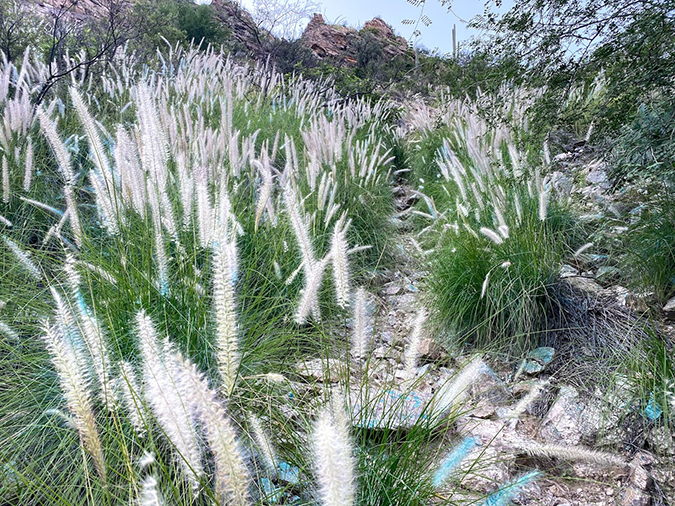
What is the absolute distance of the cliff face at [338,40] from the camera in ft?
77.1

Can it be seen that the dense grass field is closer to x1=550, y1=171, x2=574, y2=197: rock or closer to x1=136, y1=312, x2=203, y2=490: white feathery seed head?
x1=136, y1=312, x2=203, y2=490: white feathery seed head

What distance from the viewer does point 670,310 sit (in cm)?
235

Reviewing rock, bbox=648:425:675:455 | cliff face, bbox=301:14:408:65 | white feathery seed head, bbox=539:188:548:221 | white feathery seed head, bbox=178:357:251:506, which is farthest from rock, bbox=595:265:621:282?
cliff face, bbox=301:14:408:65

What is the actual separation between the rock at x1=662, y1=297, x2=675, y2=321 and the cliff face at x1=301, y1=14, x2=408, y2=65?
22.6m

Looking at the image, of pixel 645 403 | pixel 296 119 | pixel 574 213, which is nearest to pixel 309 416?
pixel 645 403

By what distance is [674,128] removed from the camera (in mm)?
2324

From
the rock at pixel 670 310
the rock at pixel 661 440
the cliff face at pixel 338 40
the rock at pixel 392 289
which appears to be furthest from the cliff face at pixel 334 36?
the rock at pixel 661 440

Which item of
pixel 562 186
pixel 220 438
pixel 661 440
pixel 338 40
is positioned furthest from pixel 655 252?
pixel 338 40

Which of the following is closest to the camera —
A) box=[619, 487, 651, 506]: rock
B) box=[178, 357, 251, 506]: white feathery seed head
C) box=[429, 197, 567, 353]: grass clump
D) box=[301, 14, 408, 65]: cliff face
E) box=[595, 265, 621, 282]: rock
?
box=[178, 357, 251, 506]: white feathery seed head

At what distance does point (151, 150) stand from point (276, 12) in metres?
15.1

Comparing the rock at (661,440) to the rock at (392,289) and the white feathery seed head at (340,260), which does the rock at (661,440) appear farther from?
the rock at (392,289)

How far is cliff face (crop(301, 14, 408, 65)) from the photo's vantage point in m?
23.5

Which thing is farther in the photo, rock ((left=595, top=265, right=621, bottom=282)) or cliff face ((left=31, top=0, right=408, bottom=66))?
cliff face ((left=31, top=0, right=408, bottom=66))

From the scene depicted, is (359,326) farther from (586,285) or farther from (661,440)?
(586,285)
